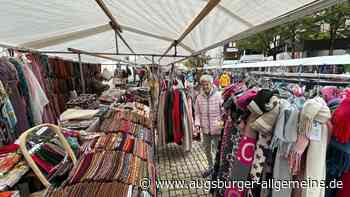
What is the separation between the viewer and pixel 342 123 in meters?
0.83

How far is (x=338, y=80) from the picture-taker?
4.07 ft

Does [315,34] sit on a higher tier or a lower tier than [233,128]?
higher

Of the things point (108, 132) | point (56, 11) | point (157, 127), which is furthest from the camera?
point (157, 127)

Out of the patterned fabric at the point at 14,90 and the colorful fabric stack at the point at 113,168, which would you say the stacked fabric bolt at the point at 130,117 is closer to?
the colorful fabric stack at the point at 113,168

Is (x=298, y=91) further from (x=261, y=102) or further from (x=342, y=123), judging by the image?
(x=342, y=123)

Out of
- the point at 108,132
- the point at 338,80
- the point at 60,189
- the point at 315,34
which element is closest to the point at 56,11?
the point at 108,132

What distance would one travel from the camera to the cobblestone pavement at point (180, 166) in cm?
267

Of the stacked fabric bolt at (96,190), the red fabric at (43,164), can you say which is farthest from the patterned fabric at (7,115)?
the stacked fabric bolt at (96,190)

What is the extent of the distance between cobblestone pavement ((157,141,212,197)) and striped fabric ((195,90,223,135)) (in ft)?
2.55

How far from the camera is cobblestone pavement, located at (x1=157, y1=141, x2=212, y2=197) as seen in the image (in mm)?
2666

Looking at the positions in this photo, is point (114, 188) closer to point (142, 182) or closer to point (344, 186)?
point (142, 182)

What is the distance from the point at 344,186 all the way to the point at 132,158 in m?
0.97

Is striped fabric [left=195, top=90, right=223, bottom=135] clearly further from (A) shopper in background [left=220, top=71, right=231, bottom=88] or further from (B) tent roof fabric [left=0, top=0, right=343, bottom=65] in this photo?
(A) shopper in background [left=220, top=71, right=231, bottom=88]

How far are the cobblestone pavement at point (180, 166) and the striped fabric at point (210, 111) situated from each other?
2.55 feet
